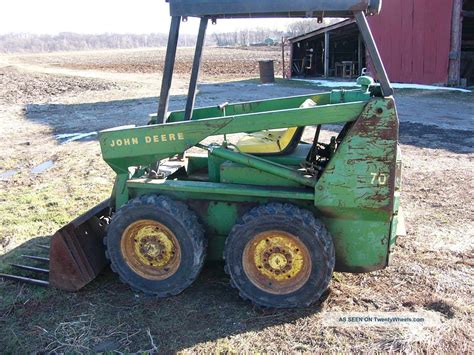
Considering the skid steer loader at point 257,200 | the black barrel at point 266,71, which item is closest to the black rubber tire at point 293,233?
the skid steer loader at point 257,200

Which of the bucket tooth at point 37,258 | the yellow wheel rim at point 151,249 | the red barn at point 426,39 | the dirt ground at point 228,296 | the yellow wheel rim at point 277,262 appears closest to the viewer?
the dirt ground at point 228,296

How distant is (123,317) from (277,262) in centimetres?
127

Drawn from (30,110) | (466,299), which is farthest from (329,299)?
(30,110)

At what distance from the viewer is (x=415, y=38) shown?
18.4 meters

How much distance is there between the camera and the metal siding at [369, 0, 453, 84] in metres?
17.3

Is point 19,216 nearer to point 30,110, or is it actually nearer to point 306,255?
point 306,255

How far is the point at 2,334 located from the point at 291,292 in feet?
7.21

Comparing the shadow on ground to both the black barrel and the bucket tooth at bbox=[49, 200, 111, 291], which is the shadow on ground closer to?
the bucket tooth at bbox=[49, 200, 111, 291]

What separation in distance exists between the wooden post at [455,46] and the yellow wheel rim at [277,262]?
15.7 m

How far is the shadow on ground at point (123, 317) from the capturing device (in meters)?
3.63

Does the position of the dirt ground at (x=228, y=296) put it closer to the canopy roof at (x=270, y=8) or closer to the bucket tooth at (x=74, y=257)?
the bucket tooth at (x=74, y=257)

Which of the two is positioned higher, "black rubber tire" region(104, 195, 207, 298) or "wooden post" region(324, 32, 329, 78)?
"wooden post" region(324, 32, 329, 78)

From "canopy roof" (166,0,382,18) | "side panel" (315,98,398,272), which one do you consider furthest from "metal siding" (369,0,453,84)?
"side panel" (315,98,398,272)

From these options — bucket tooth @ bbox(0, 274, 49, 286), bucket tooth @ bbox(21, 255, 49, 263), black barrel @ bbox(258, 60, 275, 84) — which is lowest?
bucket tooth @ bbox(0, 274, 49, 286)
